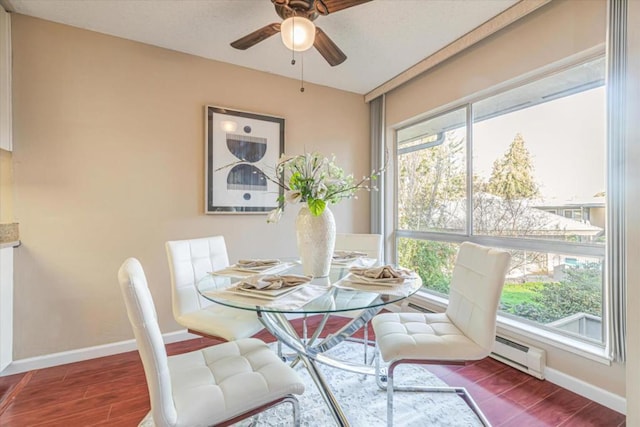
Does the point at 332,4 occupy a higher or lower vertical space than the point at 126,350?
higher

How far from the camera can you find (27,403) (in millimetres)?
1856

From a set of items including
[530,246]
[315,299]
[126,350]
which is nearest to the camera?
[315,299]

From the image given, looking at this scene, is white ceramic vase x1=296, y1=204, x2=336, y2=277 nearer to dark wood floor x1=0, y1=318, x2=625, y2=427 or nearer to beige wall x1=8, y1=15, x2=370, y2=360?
dark wood floor x1=0, y1=318, x2=625, y2=427

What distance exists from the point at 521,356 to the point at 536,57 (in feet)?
6.88

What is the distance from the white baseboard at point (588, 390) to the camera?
171 centimetres

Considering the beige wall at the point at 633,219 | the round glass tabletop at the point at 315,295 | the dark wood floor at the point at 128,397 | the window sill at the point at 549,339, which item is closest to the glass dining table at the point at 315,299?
the round glass tabletop at the point at 315,295

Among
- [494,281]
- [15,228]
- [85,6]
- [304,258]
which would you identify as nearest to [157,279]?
[15,228]

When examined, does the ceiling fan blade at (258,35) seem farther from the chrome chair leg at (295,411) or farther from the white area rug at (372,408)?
the white area rug at (372,408)

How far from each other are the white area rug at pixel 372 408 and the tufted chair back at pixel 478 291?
18.8 inches

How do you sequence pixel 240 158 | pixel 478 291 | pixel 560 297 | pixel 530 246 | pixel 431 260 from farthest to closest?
1. pixel 431 260
2. pixel 240 158
3. pixel 530 246
4. pixel 560 297
5. pixel 478 291

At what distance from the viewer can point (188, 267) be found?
6.79ft

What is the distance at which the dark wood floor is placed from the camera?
5.52ft

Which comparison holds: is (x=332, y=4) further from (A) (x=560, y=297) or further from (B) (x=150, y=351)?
(A) (x=560, y=297)

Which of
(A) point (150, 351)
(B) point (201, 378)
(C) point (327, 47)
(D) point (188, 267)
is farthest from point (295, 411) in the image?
(C) point (327, 47)
